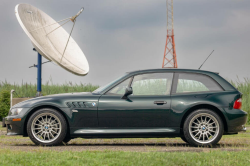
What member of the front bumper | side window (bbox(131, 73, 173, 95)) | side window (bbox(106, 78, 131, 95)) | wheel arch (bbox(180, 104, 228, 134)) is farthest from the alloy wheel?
the front bumper

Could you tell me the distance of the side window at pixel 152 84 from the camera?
803 cm

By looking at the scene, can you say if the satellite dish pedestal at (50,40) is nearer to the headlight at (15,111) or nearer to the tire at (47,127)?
the headlight at (15,111)

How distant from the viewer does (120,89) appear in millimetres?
8062

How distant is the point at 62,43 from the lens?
2042 centimetres

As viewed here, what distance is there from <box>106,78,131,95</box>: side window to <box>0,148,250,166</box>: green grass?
2.00 metres

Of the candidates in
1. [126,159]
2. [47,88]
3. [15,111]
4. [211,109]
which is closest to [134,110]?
[211,109]

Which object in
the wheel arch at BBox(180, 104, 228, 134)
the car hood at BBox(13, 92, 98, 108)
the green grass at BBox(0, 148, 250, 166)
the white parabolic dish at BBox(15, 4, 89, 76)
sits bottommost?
the green grass at BBox(0, 148, 250, 166)

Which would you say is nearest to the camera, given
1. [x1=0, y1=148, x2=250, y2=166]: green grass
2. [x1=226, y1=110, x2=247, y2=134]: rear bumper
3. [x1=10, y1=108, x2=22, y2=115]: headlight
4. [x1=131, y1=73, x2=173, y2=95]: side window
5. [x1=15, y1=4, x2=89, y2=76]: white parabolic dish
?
[x1=0, y1=148, x2=250, y2=166]: green grass

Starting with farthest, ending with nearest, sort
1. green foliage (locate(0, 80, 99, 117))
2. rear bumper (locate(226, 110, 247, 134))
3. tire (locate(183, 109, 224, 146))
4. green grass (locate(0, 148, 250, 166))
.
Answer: green foliage (locate(0, 80, 99, 117)), rear bumper (locate(226, 110, 247, 134)), tire (locate(183, 109, 224, 146)), green grass (locate(0, 148, 250, 166))

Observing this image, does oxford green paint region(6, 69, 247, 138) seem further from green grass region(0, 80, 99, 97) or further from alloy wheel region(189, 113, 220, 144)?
green grass region(0, 80, 99, 97)

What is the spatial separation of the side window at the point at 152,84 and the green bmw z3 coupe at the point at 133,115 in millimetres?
22

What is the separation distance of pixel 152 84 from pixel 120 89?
2.48 feet

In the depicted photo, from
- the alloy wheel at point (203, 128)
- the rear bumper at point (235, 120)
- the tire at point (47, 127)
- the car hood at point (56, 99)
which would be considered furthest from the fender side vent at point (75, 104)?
the rear bumper at point (235, 120)

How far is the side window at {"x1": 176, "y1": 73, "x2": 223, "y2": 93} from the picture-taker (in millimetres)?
8188
